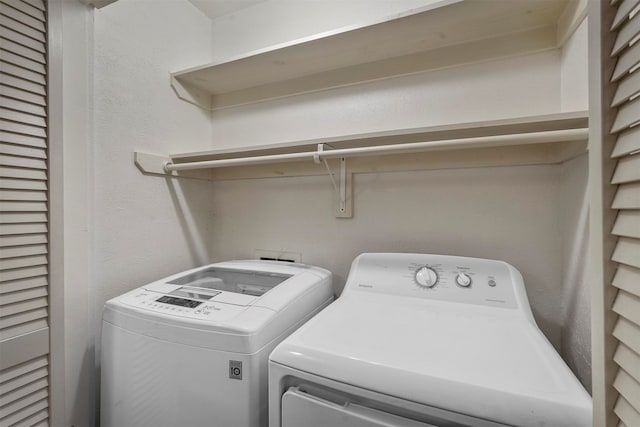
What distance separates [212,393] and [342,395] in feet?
1.30

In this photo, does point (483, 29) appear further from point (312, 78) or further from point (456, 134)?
point (312, 78)

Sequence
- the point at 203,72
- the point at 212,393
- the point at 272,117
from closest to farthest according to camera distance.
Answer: the point at 212,393 → the point at 203,72 → the point at 272,117

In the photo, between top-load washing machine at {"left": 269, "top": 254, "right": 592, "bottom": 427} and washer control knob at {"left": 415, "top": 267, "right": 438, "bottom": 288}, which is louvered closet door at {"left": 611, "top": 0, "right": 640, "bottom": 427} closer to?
top-load washing machine at {"left": 269, "top": 254, "right": 592, "bottom": 427}

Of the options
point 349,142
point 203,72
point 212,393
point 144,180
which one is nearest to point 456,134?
point 349,142

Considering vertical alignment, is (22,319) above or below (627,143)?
below

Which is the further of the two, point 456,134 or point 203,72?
point 203,72

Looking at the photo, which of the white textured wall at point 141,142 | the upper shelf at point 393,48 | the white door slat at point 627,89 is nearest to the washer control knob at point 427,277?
the white door slat at point 627,89

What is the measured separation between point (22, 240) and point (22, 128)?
0.37 metres

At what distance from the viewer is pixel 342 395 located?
2.12ft

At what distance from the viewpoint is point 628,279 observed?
1.30 feet

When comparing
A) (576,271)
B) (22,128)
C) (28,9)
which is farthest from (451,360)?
(28,9)

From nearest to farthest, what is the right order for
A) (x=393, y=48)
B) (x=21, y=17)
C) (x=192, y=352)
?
(x=192, y=352) → (x=21, y=17) → (x=393, y=48)

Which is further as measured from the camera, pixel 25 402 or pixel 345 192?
pixel 345 192

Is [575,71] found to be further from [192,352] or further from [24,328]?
[24,328]
